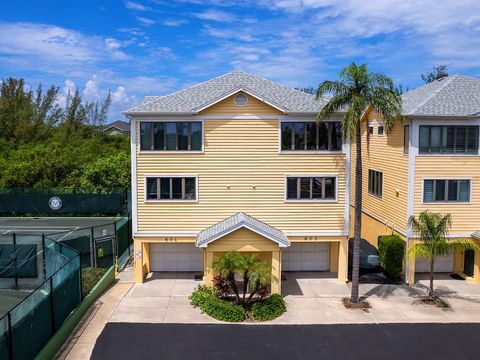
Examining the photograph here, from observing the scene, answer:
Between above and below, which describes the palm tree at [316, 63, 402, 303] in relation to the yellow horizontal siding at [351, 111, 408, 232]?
above

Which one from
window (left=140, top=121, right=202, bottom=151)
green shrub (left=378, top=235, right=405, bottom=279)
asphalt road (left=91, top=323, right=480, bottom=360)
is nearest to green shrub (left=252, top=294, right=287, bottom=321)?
asphalt road (left=91, top=323, right=480, bottom=360)

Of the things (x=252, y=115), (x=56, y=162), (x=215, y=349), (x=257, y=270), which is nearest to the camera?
(x=215, y=349)

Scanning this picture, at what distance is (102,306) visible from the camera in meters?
19.1

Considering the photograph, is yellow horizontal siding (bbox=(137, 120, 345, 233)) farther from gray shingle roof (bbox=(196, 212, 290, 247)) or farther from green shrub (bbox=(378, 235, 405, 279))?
green shrub (bbox=(378, 235, 405, 279))

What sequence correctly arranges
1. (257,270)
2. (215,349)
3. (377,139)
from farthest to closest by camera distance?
(377,139) → (257,270) → (215,349)

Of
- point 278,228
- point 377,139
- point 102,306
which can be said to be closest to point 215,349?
point 102,306

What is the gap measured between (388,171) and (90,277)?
16091 mm

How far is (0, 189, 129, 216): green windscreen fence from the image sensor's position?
128ft

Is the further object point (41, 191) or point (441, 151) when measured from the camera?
point (41, 191)

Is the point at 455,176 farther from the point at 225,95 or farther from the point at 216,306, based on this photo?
the point at 216,306

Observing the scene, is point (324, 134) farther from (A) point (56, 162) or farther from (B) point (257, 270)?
(A) point (56, 162)

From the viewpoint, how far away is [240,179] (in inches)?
870

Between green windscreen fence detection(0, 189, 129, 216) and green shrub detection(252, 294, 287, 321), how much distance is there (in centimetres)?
2275

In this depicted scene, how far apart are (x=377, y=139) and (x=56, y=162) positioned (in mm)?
30282
